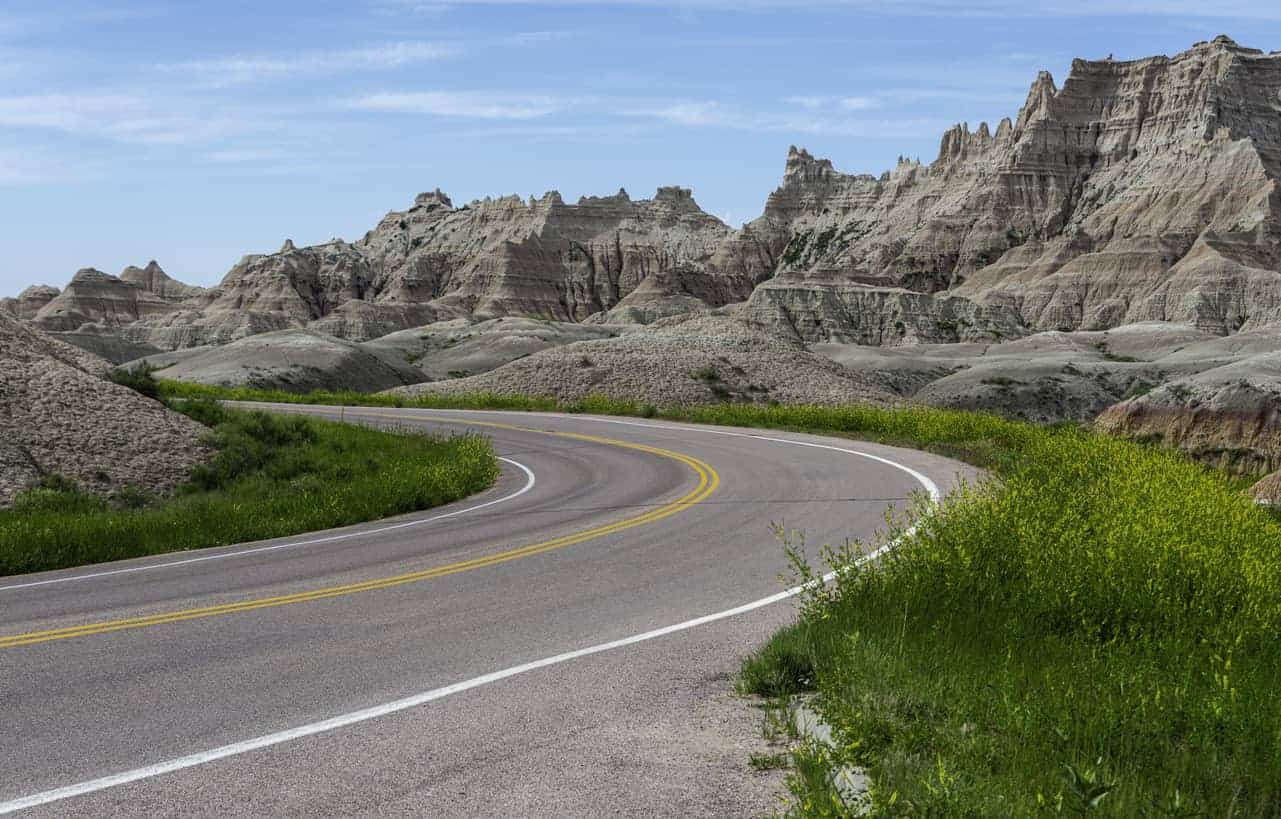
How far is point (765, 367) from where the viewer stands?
46562mm

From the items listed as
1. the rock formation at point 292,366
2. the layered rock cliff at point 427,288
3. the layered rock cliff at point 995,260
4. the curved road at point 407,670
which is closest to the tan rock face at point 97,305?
the layered rock cliff at point 995,260

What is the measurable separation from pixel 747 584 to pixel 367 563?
4166mm

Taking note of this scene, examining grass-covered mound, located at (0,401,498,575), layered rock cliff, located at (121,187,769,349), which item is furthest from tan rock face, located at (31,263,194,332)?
grass-covered mound, located at (0,401,498,575)

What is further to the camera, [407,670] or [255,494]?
[255,494]

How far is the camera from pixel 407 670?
7.29 meters

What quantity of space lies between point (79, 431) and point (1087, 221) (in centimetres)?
16055

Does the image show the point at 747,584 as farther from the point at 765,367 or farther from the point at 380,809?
the point at 765,367

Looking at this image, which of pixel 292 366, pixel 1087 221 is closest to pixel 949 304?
pixel 1087 221

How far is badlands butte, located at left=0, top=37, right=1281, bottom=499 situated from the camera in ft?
150

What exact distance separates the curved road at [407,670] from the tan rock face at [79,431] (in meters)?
4.79

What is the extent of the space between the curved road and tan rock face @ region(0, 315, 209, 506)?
4788 mm

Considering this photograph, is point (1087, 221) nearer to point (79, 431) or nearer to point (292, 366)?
point (292, 366)

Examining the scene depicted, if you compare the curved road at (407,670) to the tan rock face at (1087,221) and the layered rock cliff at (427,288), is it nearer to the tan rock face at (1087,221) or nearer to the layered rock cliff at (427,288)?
the tan rock face at (1087,221)

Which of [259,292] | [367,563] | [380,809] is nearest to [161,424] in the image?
[367,563]
